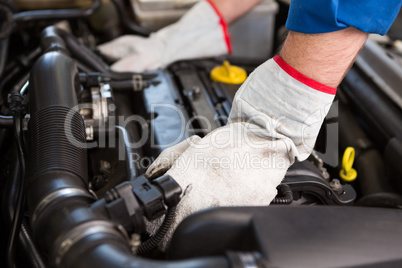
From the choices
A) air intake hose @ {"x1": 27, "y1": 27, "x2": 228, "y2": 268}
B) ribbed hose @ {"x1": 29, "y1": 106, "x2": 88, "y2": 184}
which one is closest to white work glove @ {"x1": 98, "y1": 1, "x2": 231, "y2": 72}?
air intake hose @ {"x1": 27, "y1": 27, "x2": 228, "y2": 268}

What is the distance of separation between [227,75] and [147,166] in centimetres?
56

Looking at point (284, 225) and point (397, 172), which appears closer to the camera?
point (284, 225)

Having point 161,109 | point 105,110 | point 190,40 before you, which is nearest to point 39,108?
point 105,110

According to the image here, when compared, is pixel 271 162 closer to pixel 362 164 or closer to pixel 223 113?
pixel 223 113

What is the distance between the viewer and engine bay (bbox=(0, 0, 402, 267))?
1.98 feet

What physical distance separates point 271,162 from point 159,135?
37 cm

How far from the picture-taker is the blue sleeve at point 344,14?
71 cm

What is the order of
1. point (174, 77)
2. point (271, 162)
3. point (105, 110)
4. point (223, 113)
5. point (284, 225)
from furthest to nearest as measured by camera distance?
point (174, 77) < point (223, 113) < point (105, 110) < point (271, 162) < point (284, 225)

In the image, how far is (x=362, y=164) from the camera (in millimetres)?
1212

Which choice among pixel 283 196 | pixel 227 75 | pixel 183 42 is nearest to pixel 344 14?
pixel 283 196

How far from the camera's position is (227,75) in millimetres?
1409

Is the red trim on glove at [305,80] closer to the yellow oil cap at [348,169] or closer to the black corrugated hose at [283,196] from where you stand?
the black corrugated hose at [283,196]

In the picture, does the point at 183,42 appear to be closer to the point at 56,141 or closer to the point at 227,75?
the point at 227,75

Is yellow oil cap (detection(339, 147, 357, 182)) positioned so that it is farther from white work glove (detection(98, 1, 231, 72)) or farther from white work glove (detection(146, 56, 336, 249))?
white work glove (detection(98, 1, 231, 72))
